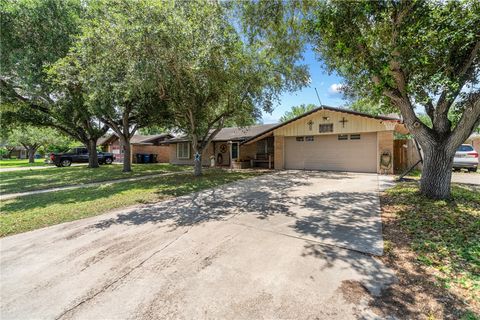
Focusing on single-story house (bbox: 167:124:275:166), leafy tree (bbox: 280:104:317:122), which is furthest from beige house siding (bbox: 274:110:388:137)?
leafy tree (bbox: 280:104:317:122)

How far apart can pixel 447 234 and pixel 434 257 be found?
107 centimetres

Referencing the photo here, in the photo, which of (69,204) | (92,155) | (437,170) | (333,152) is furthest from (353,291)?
(92,155)

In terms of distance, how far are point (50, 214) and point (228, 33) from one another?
25.1 ft

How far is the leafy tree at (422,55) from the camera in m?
5.12

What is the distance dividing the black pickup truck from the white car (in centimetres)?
2799

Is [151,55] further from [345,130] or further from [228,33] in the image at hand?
[345,130]

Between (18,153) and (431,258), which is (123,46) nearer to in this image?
(431,258)

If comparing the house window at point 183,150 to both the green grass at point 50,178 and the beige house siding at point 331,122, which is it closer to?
the green grass at point 50,178

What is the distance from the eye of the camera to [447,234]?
4.06m

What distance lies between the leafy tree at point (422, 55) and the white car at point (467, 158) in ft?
28.2

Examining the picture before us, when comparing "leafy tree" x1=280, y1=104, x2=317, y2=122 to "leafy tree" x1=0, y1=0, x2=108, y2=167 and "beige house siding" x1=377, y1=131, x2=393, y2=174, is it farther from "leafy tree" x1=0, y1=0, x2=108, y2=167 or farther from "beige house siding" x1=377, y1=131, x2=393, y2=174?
"leafy tree" x1=0, y1=0, x2=108, y2=167

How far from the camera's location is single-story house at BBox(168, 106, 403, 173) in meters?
12.3

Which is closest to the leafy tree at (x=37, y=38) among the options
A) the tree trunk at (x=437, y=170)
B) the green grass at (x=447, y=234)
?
the green grass at (x=447, y=234)

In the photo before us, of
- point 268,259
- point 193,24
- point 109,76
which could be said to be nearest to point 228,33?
point 193,24
